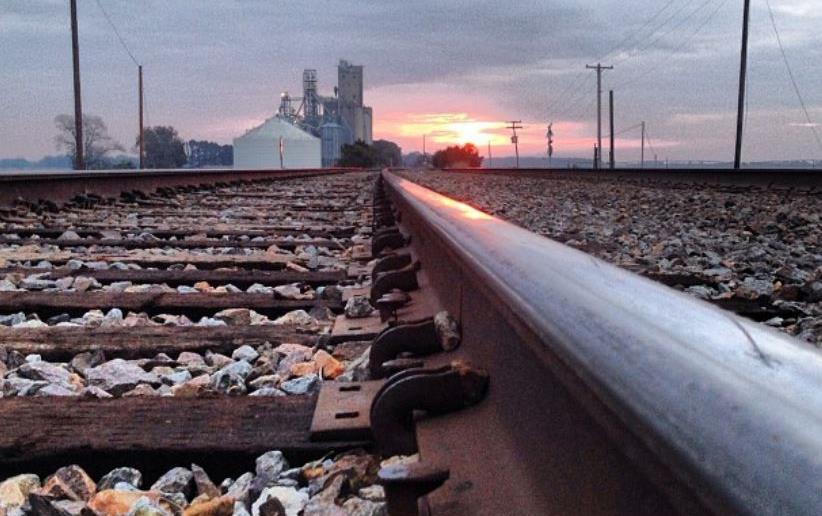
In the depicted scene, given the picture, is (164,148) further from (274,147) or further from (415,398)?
(415,398)

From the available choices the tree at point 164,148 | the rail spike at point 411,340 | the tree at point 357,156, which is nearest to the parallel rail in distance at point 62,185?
the rail spike at point 411,340

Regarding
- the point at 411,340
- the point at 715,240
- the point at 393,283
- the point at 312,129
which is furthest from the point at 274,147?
the point at 411,340

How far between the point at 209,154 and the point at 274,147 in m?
18.8

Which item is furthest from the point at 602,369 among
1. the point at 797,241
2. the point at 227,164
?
the point at 227,164

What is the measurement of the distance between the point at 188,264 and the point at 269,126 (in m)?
80.4

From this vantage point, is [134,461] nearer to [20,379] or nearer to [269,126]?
Result: [20,379]

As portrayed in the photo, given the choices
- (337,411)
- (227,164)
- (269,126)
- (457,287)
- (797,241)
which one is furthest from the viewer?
(227,164)

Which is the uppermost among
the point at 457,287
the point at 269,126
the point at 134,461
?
the point at 269,126

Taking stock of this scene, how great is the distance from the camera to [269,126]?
82.6 m

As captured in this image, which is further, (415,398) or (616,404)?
(415,398)

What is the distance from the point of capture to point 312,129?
355ft

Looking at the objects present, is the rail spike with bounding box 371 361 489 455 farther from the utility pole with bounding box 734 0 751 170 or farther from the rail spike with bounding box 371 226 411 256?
the utility pole with bounding box 734 0 751 170

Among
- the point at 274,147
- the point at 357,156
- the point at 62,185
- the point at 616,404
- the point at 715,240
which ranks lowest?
the point at 715,240

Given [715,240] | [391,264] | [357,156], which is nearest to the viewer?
[391,264]
